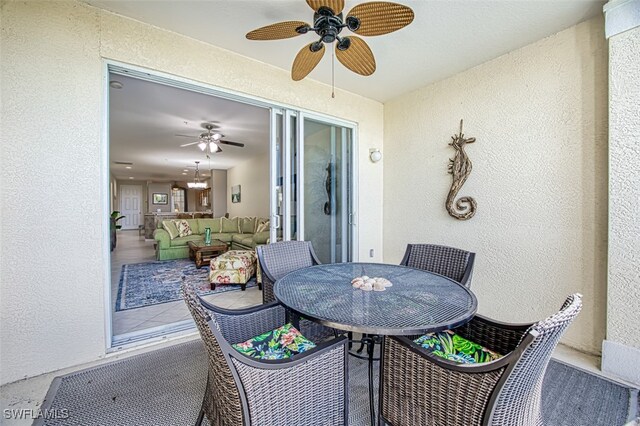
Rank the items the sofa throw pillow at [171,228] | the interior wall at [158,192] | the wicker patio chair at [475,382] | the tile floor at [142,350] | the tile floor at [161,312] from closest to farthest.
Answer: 1. the wicker patio chair at [475,382]
2. the tile floor at [142,350]
3. the tile floor at [161,312]
4. the sofa throw pillow at [171,228]
5. the interior wall at [158,192]

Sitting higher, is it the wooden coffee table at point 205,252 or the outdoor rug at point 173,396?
the wooden coffee table at point 205,252

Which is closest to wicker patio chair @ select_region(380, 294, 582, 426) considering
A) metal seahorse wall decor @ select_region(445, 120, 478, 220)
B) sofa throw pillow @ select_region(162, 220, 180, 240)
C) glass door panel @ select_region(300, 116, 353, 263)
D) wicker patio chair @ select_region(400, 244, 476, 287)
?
wicker patio chair @ select_region(400, 244, 476, 287)

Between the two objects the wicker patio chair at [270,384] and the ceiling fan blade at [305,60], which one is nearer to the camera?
the wicker patio chair at [270,384]

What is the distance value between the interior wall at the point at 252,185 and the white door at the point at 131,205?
6807mm

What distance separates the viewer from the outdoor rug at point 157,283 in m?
3.33

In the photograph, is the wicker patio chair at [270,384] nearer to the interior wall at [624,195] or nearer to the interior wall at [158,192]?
the interior wall at [624,195]

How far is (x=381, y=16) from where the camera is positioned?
1.54 m

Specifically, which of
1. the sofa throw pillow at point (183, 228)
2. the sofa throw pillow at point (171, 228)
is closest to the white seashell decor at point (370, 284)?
the sofa throw pillow at point (171, 228)

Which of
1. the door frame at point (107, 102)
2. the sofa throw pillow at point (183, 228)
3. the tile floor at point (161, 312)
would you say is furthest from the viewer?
the sofa throw pillow at point (183, 228)

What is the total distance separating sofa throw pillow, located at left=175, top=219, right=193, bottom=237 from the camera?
6104 millimetres

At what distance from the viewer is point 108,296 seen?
6.87 ft

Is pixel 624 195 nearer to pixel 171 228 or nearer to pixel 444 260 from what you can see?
pixel 444 260

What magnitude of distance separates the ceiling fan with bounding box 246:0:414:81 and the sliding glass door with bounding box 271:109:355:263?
3.69 feet

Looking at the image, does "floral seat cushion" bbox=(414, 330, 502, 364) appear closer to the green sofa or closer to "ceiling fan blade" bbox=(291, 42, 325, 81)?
"ceiling fan blade" bbox=(291, 42, 325, 81)
